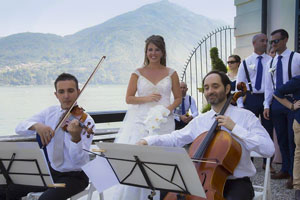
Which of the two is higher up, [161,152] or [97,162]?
[161,152]

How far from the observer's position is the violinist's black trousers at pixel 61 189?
225 centimetres

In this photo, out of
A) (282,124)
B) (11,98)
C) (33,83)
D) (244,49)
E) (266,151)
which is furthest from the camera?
(33,83)

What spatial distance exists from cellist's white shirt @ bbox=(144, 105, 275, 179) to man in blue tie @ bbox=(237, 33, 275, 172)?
6.60ft

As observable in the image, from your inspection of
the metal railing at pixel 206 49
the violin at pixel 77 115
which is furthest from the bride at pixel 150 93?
the metal railing at pixel 206 49

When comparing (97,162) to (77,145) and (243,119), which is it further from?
(243,119)

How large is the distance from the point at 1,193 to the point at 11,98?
15.3 ft

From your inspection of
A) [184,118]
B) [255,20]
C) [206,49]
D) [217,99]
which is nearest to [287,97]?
[217,99]

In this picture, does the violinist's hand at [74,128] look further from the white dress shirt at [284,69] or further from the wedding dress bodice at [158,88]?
the white dress shirt at [284,69]

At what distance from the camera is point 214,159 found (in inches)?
78.0

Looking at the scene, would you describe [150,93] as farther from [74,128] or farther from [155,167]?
[155,167]

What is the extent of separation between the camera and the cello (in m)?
1.90

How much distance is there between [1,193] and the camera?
2410 millimetres

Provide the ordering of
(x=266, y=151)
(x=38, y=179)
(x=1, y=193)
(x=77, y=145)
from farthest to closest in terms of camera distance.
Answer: (x=1, y=193), (x=77, y=145), (x=266, y=151), (x=38, y=179)

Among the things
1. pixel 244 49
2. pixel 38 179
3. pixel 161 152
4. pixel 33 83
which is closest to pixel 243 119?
pixel 161 152
